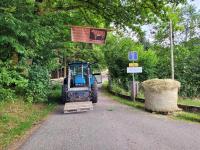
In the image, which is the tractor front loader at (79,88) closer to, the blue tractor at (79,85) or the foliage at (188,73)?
the blue tractor at (79,85)

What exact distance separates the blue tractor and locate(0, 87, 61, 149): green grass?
3.62ft

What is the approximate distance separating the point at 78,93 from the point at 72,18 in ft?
22.3

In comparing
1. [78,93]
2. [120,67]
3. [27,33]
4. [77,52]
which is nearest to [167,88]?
[78,93]

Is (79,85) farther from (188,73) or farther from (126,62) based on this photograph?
(126,62)

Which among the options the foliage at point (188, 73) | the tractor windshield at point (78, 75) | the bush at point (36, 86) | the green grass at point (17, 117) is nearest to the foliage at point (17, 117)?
the green grass at point (17, 117)

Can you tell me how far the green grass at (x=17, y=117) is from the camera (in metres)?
11.2

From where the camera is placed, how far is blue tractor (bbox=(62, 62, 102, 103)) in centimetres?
1841

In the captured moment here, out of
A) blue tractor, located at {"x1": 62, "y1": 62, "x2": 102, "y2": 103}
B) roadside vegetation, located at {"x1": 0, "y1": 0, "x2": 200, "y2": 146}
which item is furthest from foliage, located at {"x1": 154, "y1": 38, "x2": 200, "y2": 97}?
blue tractor, located at {"x1": 62, "y1": 62, "x2": 102, "y2": 103}

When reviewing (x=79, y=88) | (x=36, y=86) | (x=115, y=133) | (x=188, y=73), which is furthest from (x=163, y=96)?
(x=188, y=73)

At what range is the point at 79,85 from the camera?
19.6m

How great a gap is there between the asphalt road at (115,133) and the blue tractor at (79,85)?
349 cm

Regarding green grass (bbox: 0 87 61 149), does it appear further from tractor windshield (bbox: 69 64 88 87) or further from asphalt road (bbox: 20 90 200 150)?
tractor windshield (bbox: 69 64 88 87)

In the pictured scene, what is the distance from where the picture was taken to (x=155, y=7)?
799 inches

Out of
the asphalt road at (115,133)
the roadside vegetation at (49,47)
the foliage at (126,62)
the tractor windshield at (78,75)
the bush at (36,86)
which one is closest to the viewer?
the asphalt road at (115,133)
